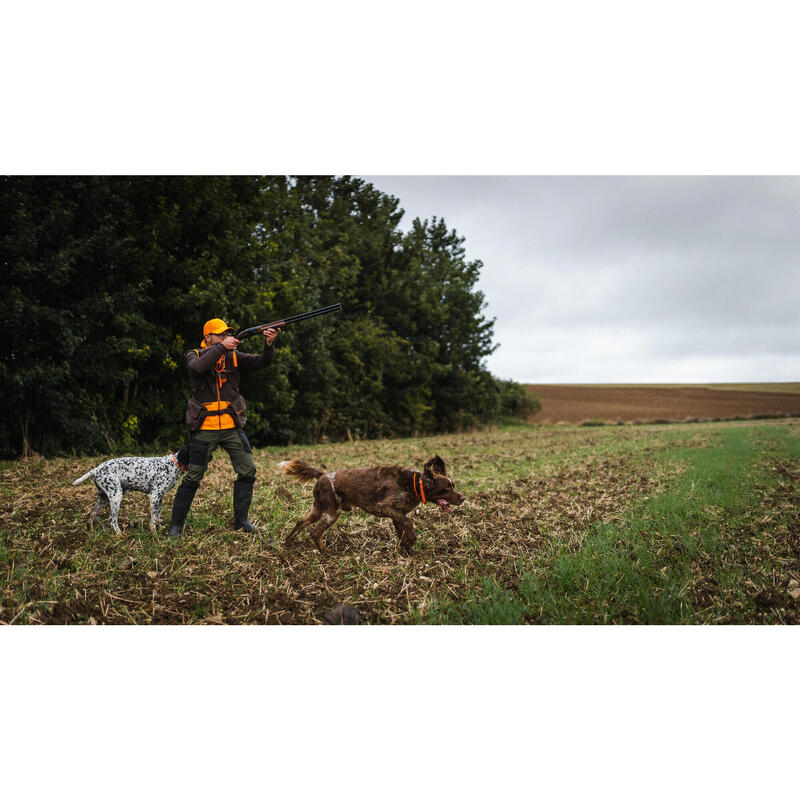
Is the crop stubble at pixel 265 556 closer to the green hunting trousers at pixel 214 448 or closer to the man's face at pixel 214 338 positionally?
the green hunting trousers at pixel 214 448

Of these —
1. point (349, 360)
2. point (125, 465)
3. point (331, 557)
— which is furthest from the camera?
point (349, 360)

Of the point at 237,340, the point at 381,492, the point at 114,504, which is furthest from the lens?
the point at 114,504

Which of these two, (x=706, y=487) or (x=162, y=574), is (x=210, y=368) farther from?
(x=706, y=487)

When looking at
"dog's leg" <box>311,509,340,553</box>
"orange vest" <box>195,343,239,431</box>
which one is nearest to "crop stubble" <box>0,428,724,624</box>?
"dog's leg" <box>311,509,340,553</box>

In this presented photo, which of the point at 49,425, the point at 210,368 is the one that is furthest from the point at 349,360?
the point at 210,368

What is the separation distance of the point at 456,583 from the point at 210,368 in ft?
9.46

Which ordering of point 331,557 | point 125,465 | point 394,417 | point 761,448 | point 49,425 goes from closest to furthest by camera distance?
point 331,557 < point 125,465 < point 49,425 < point 761,448 < point 394,417

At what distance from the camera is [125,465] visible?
208 inches

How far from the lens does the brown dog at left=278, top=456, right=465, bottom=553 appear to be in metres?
4.22

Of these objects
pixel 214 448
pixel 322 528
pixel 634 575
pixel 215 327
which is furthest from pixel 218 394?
pixel 634 575

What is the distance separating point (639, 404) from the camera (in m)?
23.5

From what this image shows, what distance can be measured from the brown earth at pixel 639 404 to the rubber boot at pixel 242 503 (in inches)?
446

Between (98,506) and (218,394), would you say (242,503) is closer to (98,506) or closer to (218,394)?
(218,394)

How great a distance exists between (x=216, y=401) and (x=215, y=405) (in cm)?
4
